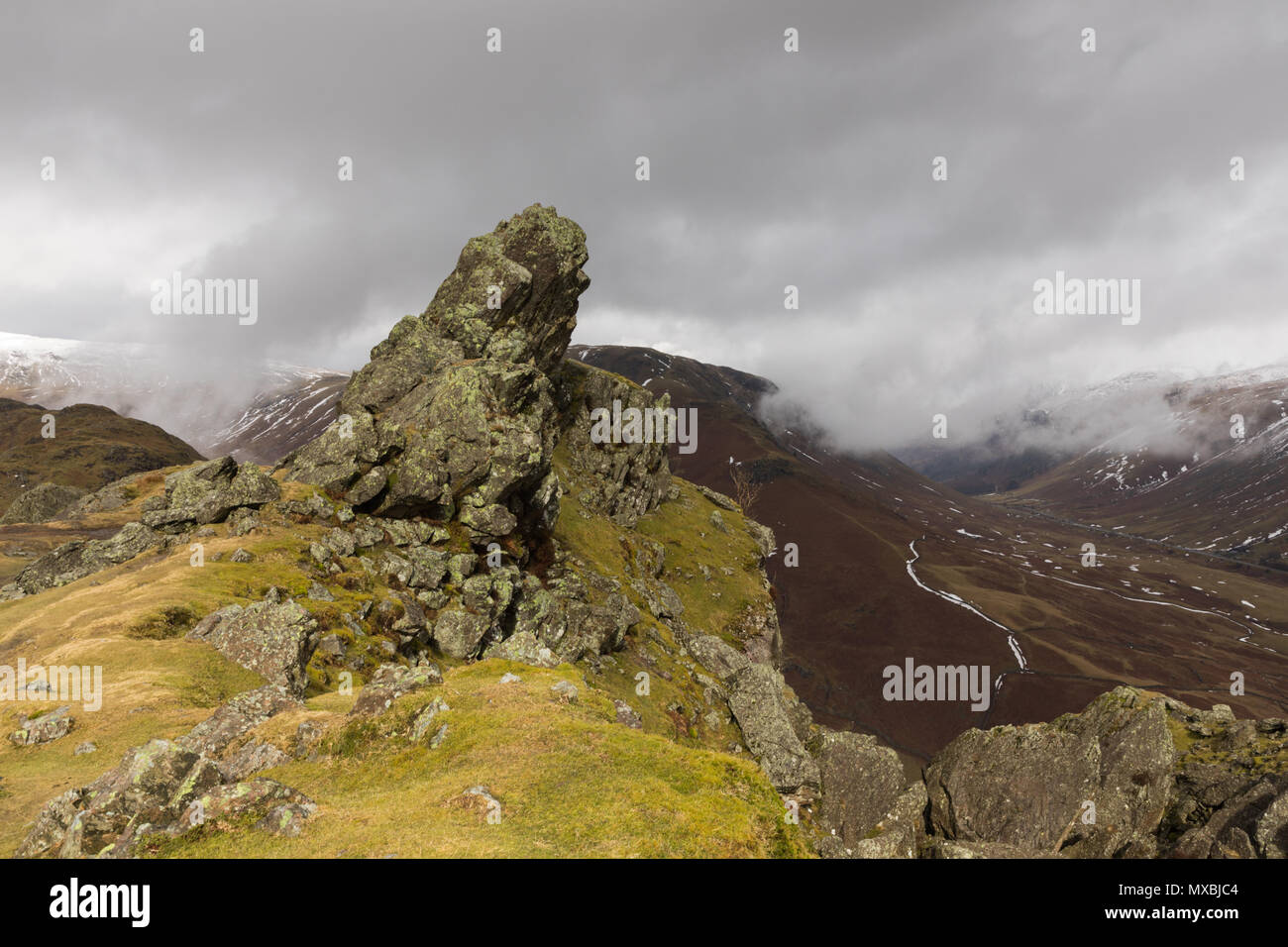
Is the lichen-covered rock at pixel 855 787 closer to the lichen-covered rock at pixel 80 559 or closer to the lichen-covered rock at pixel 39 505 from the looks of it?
the lichen-covered rock at pixel 80 559

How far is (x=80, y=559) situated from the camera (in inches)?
1877

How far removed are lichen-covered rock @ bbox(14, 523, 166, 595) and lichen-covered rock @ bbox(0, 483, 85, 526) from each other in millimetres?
58854

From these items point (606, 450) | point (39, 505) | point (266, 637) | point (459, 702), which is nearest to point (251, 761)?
point (459, 702)

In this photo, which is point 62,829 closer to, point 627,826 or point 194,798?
point 194,798

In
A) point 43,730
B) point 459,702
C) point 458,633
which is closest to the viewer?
point 459,702

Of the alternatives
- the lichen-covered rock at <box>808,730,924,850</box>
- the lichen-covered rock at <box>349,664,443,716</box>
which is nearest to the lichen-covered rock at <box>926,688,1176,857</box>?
the lichen-covered rock at <box>808,730,924,850</box>

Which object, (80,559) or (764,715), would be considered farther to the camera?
(764,715)

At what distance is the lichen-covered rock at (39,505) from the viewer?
3543 inches

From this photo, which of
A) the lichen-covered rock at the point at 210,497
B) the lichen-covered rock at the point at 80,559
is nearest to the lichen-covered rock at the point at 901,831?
the lichen-covered rock at the point at 210,497

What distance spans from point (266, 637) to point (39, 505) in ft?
Result: 325

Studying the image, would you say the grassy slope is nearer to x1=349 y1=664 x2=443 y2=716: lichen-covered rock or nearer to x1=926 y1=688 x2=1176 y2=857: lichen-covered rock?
x1=349 y1=664 x2=443 y2=716: lichen-covered rock

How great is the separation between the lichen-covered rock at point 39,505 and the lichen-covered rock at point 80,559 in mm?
58854

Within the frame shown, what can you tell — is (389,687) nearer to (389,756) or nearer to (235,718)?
(389,756)
